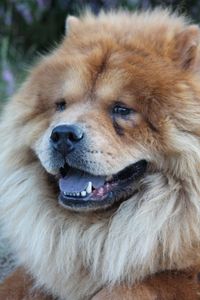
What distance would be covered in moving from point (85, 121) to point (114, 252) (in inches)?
26.8

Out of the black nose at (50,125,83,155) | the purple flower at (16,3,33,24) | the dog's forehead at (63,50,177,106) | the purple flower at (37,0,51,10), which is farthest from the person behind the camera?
the purple flower at (16,3,33,24)

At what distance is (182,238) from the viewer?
331cm

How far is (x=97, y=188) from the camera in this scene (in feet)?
11.1

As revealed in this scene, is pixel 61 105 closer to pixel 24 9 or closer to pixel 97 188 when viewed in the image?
pixel 97 188

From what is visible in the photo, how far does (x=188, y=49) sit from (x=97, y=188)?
0.85m

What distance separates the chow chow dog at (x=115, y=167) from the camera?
330 centimetres

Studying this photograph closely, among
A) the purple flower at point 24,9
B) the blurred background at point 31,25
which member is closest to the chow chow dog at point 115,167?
the blurred background at point 31,25

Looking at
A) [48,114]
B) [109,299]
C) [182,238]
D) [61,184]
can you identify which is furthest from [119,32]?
[109,299]

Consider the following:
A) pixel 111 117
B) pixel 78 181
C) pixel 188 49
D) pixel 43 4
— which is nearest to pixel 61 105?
pixel 111 117

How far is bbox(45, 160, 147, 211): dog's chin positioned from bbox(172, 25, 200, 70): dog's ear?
56 centimetres

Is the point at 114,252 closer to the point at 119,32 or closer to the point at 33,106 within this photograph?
the point at 33,106

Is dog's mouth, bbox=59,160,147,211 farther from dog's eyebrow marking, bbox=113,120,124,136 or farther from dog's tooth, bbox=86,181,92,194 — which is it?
dog's eyebrow marking, bbox=113,120,124,136

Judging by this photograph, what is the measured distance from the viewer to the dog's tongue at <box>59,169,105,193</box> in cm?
340

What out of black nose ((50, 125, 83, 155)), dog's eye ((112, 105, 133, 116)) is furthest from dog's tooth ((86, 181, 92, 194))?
dog's eye ((112, 105, 133, 116))
